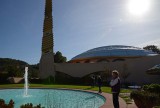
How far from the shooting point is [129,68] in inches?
1447

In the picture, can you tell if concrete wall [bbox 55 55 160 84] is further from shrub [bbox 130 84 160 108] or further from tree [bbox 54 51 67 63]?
shrub [bbox 130 84 160 108]

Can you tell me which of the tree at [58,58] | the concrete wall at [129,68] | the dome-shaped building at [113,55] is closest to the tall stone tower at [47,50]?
the concrete wall at [129,68]

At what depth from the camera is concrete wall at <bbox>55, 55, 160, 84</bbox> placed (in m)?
34.7

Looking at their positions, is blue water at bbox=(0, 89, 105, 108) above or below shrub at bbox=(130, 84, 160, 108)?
below

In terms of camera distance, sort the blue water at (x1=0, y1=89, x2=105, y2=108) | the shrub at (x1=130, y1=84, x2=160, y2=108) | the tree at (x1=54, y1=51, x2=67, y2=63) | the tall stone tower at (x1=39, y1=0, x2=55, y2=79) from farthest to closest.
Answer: the tree at (x1=54, y1=51, x2=67, y2=63)
the tall stone tower at (x1=39, y1=0, x2=55, y2=79)
the blue water at (x1=0, y1=89, x2=105, y2=108)
the shrub at (x1=130, y1=84, x2=160, y2=108)

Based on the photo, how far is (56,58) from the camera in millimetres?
62125

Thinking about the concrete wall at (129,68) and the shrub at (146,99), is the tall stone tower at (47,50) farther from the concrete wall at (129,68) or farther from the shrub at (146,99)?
the shrub at (146,99)

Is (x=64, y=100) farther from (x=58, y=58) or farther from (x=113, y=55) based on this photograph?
(x=58, y=58)

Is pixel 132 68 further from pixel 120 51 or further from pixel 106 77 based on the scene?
pixel 120 51

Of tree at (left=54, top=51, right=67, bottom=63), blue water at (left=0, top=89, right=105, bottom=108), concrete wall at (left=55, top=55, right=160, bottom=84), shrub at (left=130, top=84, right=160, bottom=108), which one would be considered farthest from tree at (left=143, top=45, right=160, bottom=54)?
shrub at (left=130, top=84, right=160, bottom=108)

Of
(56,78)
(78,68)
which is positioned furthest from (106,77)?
(56,78)

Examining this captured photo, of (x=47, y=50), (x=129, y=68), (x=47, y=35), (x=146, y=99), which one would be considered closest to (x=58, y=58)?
(x=47, y=50)

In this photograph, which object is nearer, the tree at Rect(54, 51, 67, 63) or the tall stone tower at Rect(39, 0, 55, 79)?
the tall stone tower at Rect(39, 0, 55, 79)

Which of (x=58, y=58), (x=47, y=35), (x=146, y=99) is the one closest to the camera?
(x=146, y=99)
